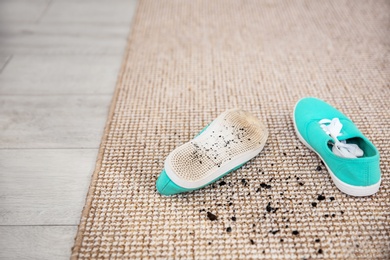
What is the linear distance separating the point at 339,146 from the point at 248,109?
0.28 meters

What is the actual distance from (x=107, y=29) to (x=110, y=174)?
0.78m

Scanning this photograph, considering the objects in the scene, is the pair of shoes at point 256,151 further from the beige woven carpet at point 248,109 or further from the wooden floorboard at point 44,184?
the wooden floorboard at point 44,184

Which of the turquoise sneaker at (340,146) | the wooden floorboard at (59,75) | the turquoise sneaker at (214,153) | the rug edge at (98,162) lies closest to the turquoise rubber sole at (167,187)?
the turquoise sneaker at (214,153)

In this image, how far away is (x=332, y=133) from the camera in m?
0.73

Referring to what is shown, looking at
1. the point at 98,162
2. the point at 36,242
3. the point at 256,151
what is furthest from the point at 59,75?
the point at 256,151

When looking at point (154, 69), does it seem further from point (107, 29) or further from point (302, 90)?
point (302, 90)

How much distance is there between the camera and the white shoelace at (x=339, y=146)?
0.70 m

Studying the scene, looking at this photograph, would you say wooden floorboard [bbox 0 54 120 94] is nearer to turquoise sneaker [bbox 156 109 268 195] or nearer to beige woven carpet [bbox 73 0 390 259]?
beige woven carpet [bbox 73 0 390 259]

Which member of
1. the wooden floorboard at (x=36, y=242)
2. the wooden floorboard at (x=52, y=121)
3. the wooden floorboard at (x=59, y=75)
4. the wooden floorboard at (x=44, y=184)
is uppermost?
the wooden floorboard at (x=59, y=75)

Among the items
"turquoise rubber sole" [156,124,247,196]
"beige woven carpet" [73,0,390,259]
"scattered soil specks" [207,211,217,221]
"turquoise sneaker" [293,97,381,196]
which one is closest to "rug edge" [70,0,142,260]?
"beige woven carpet" [73,0,390,259]

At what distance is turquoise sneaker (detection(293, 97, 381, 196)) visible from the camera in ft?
2.12

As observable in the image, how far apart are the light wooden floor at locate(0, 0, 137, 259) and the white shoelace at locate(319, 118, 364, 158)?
60 centimetres

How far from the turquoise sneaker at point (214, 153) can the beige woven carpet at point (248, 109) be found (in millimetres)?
43

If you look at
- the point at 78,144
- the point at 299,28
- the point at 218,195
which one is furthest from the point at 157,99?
the point at 299,28
